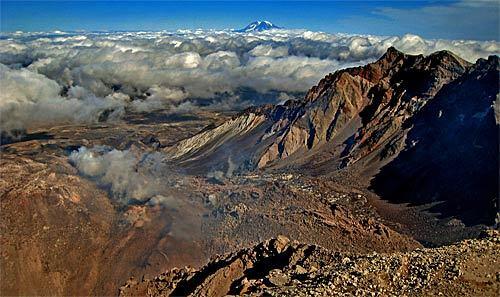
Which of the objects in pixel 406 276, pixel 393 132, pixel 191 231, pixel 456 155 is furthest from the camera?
pixel 393 132

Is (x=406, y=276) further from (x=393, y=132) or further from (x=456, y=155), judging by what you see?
(x=393, y=132)

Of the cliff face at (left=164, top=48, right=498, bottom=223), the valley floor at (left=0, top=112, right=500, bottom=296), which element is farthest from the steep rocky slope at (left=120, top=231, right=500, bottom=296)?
the cliff face at (left=164, top=48, right=498, bottom=223)

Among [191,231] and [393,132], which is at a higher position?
[393,132]

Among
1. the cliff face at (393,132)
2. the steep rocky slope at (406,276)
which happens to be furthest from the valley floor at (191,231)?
the cliff face at (393,132)

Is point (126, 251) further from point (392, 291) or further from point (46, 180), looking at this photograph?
point (392, 291)

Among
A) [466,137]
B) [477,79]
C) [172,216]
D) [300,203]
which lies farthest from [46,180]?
[477,79]

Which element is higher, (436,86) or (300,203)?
(436,86)

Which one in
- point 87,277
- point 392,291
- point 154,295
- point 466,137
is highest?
point 392,291

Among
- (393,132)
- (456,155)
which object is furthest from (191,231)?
(393,132)
